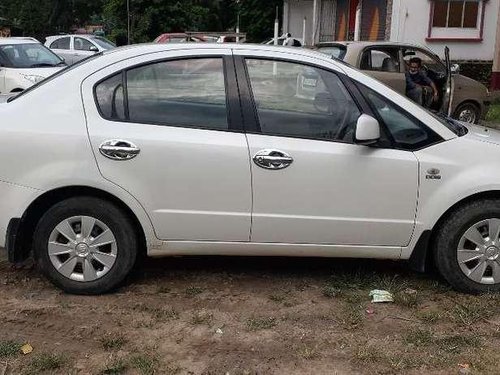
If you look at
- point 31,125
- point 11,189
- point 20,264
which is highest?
point 31,125

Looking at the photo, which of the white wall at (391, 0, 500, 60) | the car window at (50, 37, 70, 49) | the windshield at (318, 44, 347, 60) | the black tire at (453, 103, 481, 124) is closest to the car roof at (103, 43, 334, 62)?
the windshield at (318, 44, 347, 60)

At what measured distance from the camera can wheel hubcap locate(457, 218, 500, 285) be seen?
429 centimetres

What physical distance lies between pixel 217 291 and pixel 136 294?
1.76 ft

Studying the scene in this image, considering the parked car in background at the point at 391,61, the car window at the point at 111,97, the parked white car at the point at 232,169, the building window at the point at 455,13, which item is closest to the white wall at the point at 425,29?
the building window at the point at 455,13

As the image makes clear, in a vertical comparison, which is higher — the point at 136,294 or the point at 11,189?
the point at 11,189

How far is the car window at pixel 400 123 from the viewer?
14.0 feet

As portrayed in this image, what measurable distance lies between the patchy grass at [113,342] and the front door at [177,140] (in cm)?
75

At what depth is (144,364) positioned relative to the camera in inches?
136

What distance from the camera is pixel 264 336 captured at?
3803mm

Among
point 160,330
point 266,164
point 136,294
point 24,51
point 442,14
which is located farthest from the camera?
point 442,14

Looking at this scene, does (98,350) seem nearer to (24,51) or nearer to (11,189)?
(11,189)

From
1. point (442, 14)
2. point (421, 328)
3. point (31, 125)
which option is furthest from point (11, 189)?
point (442, 14)

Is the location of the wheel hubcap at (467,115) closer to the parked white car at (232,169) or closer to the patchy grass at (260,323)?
the parked white car at (232,169)

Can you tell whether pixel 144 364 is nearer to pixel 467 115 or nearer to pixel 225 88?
pixel 225 88
